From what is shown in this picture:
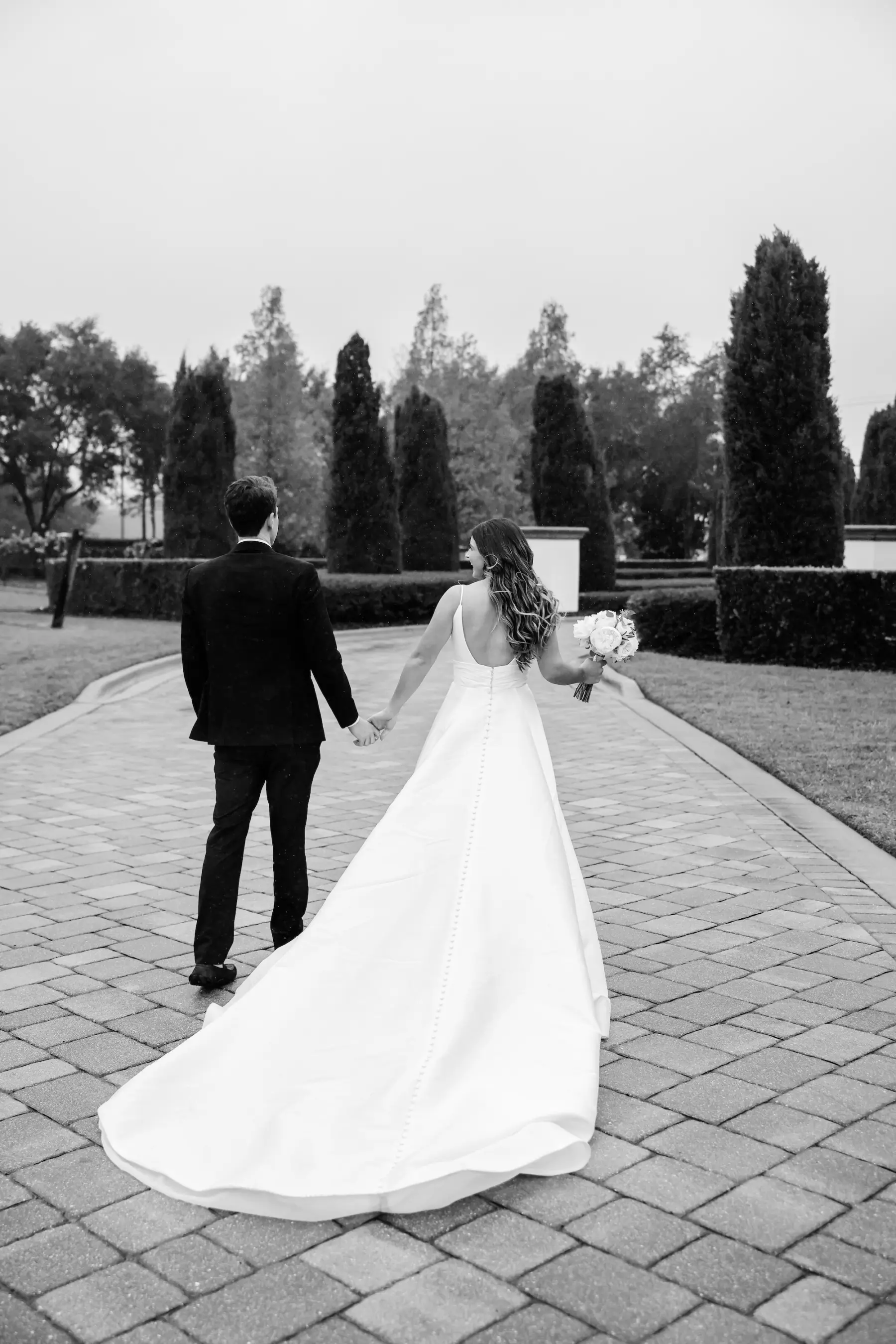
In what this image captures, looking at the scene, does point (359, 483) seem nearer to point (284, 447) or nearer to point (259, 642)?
point (284, 447)

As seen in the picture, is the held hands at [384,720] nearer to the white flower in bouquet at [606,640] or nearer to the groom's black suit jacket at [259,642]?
the groom's black suit jacket at [259,642]

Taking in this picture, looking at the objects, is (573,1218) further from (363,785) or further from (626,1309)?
(363,785)

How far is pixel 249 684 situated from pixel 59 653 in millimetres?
14174

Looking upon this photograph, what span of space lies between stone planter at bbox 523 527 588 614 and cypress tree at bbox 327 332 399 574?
3.71 meters

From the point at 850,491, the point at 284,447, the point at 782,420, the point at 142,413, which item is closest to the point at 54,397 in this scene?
the point at 142,413

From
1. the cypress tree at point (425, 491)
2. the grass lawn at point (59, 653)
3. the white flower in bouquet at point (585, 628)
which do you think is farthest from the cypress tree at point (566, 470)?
the white flower in bouquet at point (585, 628)

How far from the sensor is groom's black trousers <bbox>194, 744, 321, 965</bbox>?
451 cm

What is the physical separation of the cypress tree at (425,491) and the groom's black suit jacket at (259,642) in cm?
2800

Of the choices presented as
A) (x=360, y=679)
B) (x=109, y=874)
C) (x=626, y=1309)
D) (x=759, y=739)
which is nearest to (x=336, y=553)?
(x=360, y=679)

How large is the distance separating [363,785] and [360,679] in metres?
6.97

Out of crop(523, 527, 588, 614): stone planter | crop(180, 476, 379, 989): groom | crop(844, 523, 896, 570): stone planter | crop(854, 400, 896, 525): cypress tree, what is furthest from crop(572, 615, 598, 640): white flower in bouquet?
crop(854, 400, 896, 525): cypress tree

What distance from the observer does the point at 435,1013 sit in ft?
11.2

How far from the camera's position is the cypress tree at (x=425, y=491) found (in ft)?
106

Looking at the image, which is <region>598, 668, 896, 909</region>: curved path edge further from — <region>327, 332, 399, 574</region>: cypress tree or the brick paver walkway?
<region>327, 332, 399, 574</region>: cypress tree
